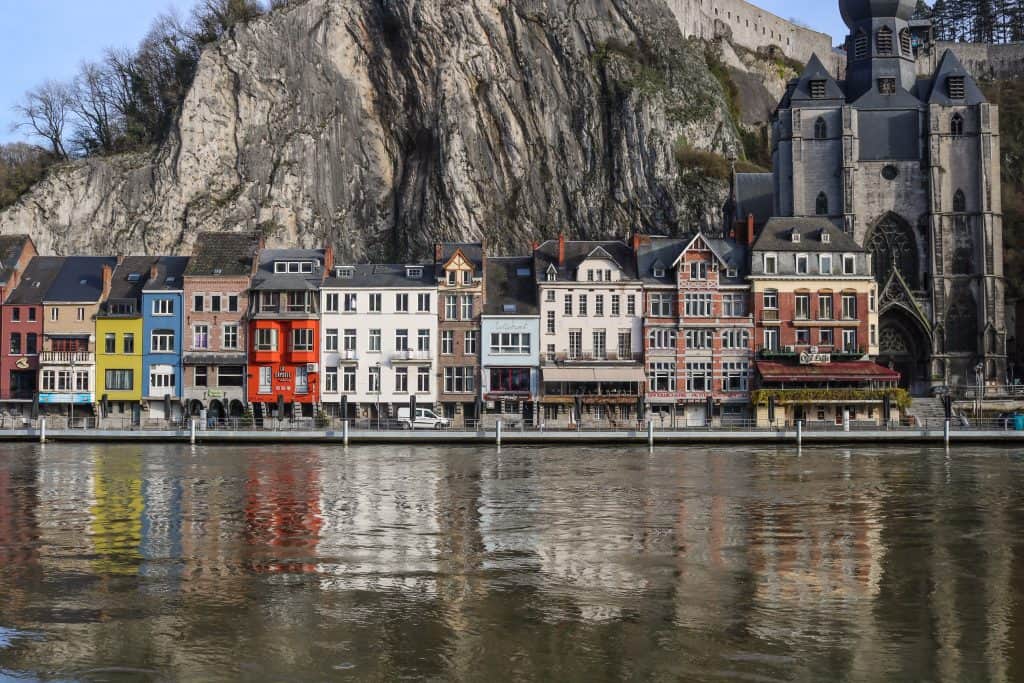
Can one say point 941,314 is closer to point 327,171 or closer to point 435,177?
point 435,177

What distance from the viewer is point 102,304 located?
67.3 metres

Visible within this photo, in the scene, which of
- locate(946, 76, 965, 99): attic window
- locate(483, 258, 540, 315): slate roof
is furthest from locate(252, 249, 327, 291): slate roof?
locate(946, 76, 965, 99): attic window

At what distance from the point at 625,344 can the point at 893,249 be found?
21581 mm

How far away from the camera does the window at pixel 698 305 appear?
6594 cm

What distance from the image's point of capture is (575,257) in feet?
219

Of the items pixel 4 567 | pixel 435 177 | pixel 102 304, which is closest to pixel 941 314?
pixel 435 177

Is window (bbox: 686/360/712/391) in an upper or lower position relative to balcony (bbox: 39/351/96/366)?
lower

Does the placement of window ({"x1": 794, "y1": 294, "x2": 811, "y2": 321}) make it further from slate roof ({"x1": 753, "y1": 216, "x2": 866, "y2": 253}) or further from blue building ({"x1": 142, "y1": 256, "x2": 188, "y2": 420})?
blue building ({"x1": 142, "y1": 256, "x2": 188, "y2": 420})

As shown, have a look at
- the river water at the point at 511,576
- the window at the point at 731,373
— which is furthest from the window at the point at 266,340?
the window at the point at 731,373

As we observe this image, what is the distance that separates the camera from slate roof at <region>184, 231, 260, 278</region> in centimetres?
6656

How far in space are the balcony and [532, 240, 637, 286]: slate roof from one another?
22.6 metres

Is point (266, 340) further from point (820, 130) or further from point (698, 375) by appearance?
point (820, 130)

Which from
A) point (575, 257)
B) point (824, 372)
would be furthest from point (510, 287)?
point (824, 372)

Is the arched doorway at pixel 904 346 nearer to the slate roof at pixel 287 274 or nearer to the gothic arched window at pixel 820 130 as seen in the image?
the gothic arched window at pixel 820 130
